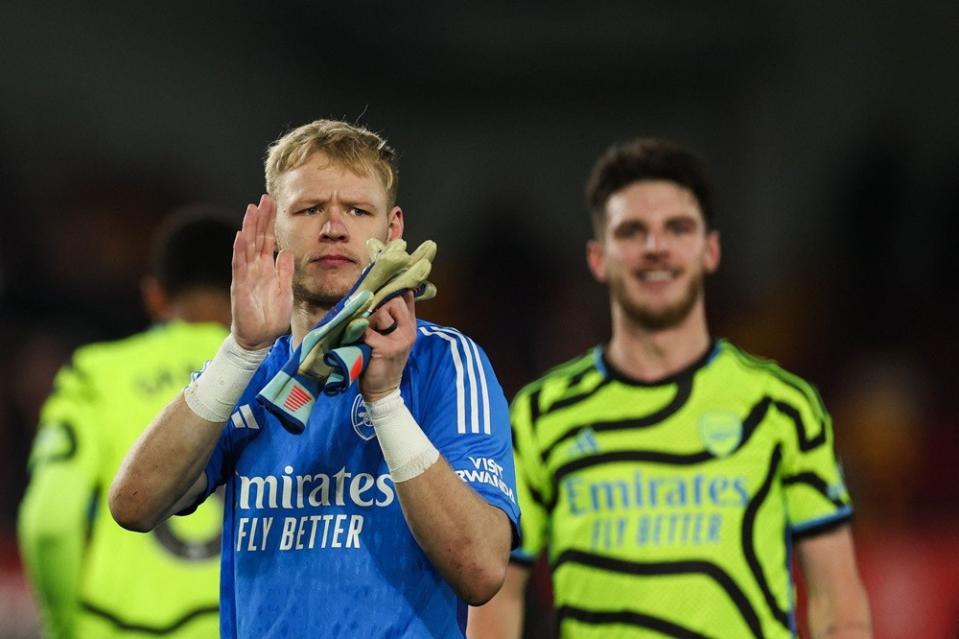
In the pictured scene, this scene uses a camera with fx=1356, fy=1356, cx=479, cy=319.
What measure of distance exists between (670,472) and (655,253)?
63 centimetres

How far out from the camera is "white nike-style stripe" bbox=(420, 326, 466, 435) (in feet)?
7.50

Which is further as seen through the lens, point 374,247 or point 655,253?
point 655,253

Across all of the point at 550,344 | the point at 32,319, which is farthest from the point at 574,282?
the point at 32,319

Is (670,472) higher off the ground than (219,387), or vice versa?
(670,472)

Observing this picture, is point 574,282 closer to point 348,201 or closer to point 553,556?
point 553,556

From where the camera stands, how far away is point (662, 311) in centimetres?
388

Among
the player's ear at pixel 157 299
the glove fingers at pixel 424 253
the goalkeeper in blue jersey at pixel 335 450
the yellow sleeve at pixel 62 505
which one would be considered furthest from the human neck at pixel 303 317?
the player's ear at pixel 157 299

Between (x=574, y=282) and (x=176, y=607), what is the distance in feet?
21.9

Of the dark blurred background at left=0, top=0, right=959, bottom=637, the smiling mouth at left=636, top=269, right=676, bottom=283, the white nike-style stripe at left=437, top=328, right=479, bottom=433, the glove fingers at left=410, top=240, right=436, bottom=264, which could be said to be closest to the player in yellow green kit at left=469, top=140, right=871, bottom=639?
the smiling mouth at left=636, top=269, right=676, bottom=283

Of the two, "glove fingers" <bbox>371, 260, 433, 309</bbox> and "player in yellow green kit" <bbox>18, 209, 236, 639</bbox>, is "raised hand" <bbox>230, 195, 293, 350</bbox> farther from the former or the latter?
"player in yellow green kit" <bbox>18, 209, 236, 639</bbox>

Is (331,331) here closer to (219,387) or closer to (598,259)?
(219,387)

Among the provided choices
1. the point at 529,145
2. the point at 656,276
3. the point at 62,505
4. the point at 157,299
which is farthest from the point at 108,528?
the point at 529,145

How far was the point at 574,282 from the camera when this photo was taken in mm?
10375

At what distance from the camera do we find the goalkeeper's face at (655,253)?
3.88 m
